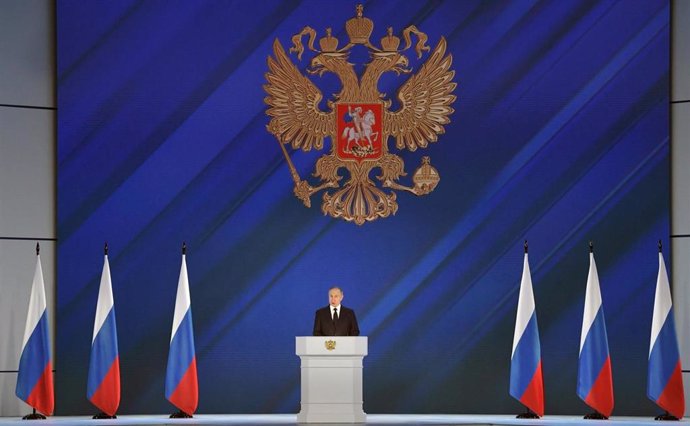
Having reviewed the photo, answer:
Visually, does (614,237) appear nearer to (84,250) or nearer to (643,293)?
(643,293)

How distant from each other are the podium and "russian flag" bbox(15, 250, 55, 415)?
9.32 ft

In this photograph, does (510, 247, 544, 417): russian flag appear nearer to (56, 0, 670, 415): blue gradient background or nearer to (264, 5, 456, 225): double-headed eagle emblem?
(56, 0, 670, 415): blue gradient background

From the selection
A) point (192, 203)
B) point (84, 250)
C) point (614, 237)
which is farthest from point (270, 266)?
point (614, 237)

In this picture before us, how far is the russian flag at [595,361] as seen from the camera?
36.4 ft

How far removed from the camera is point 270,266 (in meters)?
12.2

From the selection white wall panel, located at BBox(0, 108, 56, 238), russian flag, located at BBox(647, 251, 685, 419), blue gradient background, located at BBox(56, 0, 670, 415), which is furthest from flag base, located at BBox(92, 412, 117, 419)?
russian flag, located at BBox(647, 251, 685, 419)

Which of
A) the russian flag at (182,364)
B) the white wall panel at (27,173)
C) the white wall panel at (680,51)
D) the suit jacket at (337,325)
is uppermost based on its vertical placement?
the white wall panel at (680,51)

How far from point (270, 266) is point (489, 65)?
10.6 ft

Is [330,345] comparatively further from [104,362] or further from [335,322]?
[104,362]

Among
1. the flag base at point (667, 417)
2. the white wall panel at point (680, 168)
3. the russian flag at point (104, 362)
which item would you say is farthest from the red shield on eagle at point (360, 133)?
the flag base at point (667, 417)

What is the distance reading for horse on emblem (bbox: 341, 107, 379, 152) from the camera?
40.6ft

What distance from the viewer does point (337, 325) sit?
10.9 m

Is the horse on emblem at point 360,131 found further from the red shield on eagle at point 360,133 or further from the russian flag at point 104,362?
the russian flag at point 104,362

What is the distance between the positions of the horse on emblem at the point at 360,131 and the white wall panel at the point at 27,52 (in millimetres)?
3248
